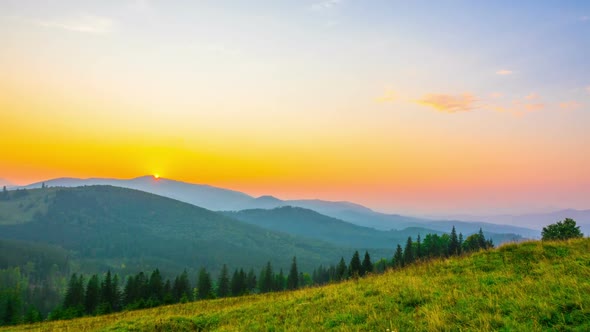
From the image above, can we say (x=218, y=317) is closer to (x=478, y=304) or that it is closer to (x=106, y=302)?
(x=478, y=304)

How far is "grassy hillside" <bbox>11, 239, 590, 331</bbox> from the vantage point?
7.87m

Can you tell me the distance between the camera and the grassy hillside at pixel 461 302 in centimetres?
787

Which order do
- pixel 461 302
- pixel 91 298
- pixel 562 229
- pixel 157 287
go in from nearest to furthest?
1. pixel 461 302
2. pixel 562 229
3. pixel 91 298
4. pixel 157 287

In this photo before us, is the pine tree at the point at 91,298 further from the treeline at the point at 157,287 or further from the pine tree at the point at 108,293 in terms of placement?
the pine tree at the point at 108,293

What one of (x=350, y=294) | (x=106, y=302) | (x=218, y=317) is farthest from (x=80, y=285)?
(x=350, y=294)

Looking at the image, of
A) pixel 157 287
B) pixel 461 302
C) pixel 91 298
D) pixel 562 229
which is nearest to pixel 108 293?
pixel 91 298

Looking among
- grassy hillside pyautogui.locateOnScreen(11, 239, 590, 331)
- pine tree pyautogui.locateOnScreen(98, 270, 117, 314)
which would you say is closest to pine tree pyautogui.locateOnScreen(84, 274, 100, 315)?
pine tree pyautogui.locateOnScreen(98, 270, 117, 314)

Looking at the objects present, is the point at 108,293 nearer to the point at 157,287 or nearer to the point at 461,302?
the point at 157,287

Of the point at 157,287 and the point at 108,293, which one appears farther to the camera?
the point at 157,287

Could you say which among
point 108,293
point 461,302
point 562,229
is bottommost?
point 108,293

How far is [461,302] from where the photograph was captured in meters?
9.62

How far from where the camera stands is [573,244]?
16.2 meters

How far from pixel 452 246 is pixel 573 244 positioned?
6552 centimetres

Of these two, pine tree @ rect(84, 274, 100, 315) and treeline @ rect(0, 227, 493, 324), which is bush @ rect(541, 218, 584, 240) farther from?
pine tree @ rect(84, 274, 100, 315)
